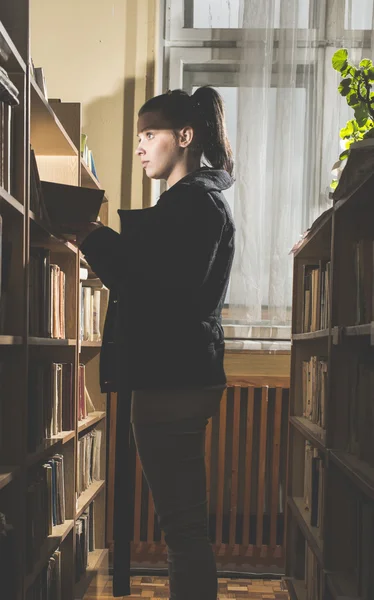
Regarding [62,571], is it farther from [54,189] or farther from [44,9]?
[44,9]

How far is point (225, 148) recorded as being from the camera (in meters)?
1.76

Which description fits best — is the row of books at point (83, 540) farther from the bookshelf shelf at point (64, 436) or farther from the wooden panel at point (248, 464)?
the wooden panel at point (248, 464)

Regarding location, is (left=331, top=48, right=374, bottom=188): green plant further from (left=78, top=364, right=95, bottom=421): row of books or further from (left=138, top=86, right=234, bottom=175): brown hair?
(left=78, top=364, right=95, bottom=421): row of books

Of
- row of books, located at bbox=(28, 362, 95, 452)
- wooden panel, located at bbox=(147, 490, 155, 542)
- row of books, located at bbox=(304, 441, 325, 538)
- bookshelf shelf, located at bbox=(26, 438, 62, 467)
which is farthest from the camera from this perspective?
wooden panel, located at bbox=(147, 490, 155, 542)

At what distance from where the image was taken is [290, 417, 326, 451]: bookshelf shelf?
1950 mm

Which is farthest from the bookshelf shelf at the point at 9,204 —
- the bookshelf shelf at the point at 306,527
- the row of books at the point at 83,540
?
the row of books at the point at 83,540

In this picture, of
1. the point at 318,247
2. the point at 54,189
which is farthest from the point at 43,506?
the point at 318,247

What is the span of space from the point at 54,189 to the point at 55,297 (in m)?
0.47

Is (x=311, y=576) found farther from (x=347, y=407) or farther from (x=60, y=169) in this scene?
(x=60, y=169)

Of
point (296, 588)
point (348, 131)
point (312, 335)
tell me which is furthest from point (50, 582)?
point (348, 131)

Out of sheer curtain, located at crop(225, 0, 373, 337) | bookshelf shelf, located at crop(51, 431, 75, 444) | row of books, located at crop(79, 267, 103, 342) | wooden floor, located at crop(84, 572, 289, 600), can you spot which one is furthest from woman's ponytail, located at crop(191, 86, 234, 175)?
wooden floor, located at crop(84, 572, 289, 600)

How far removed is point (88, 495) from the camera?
2619 millimetres

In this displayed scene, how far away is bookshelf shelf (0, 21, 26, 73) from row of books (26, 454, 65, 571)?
104 centimetres

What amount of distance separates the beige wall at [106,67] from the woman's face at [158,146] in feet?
4.81
